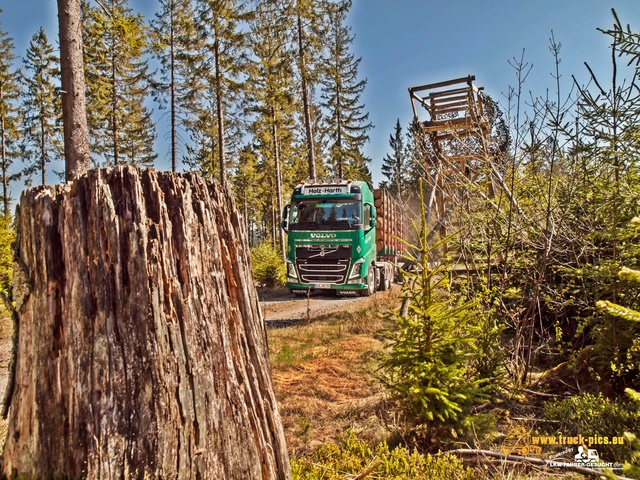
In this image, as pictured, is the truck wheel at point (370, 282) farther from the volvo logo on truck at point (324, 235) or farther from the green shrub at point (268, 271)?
the green shrub at point (268, 271)

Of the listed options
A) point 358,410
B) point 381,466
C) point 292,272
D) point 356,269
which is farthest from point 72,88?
point 381,466

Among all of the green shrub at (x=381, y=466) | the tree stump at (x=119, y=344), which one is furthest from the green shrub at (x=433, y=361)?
the tree stump at (x=119, y=344)

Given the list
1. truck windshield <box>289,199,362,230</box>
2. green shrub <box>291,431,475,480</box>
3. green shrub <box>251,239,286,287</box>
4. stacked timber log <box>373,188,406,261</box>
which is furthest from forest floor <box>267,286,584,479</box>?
green shrub <box>251,239,286,287</box>

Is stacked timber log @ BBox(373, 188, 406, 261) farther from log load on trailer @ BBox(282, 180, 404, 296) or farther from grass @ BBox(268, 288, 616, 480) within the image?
grass @ BBox(268, 288, 616, 480)

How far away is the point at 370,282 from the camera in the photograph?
11812 millimetres

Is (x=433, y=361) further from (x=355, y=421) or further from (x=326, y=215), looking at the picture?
(x=326, y=215)

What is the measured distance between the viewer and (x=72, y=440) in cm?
156

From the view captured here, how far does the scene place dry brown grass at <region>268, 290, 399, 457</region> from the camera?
3.38m

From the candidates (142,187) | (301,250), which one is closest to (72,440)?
(142,187)

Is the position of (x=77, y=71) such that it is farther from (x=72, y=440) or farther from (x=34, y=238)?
(x=72, y=440)

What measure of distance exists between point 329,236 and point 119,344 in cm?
865

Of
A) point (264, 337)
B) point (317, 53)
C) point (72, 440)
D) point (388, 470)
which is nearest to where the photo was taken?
point (72, 440)

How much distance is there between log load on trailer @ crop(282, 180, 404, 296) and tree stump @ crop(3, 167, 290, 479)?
815 centimetres

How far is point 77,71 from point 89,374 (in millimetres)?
7081
